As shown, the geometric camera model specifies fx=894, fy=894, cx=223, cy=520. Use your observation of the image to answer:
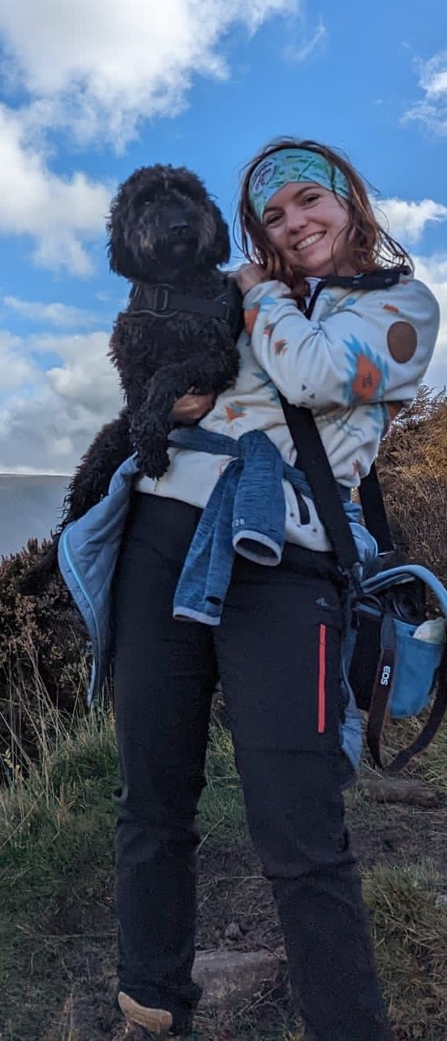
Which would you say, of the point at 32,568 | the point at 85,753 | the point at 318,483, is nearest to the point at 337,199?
the point at 318,483

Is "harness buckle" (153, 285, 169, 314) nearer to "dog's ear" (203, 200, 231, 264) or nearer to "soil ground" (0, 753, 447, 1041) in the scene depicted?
"dog's ear" (203, 200, 231, 264)

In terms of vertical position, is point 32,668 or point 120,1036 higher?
point 32,668

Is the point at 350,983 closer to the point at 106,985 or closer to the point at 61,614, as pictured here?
the point at 106,985

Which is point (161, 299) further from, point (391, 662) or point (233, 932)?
point (233, 932)

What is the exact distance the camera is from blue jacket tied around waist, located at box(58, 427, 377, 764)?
172cm

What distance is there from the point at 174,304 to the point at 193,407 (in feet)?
1.23

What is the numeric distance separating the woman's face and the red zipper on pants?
853 mm

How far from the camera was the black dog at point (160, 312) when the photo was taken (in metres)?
2.07

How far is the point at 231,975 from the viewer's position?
2666mm

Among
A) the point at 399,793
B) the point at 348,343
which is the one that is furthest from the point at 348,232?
the point at 399,793

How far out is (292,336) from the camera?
1.77m

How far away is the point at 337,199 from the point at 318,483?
716 millimetres

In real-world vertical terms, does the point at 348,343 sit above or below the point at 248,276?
below

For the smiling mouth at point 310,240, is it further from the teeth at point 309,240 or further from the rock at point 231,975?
the rock at point 231,975
